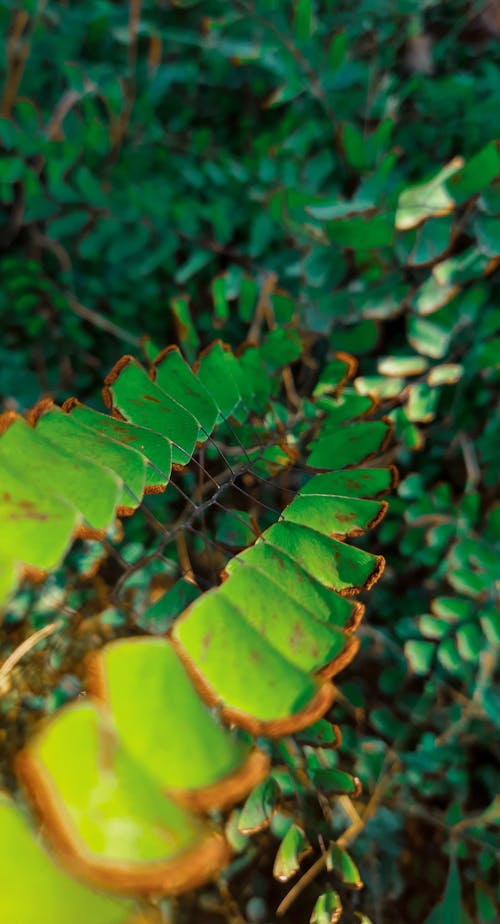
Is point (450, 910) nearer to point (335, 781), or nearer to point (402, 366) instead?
point (335, 781)

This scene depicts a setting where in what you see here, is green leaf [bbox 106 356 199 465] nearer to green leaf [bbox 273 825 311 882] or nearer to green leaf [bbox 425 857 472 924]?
green leaf [bbox 273 825 311 882]

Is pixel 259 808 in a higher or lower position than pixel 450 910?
higher

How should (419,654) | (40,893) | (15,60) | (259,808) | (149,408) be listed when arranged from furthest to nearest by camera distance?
1. (15,60)
2. (419,654)
3. (259,808)
4. (149,408)
5. (40,893)

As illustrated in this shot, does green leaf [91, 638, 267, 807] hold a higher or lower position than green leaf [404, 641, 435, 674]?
higher

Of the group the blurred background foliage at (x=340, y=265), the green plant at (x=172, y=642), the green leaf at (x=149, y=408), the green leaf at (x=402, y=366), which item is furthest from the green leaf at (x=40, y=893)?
the green leaf at (x=402, y=366)

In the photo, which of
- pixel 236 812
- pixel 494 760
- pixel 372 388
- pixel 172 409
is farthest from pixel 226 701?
pixel 494 760

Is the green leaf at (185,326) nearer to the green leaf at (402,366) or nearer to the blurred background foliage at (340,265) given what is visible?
the blurred background foliage at (340,265)

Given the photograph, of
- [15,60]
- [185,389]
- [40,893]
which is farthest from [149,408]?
[15,60]

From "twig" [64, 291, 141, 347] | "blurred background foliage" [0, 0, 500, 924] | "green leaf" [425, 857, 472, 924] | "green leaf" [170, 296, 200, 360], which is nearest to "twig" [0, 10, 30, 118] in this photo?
"blurred background foliage" [0, 0, 500, 924]

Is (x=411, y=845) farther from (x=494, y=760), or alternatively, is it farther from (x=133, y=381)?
(x=133, y=381)
